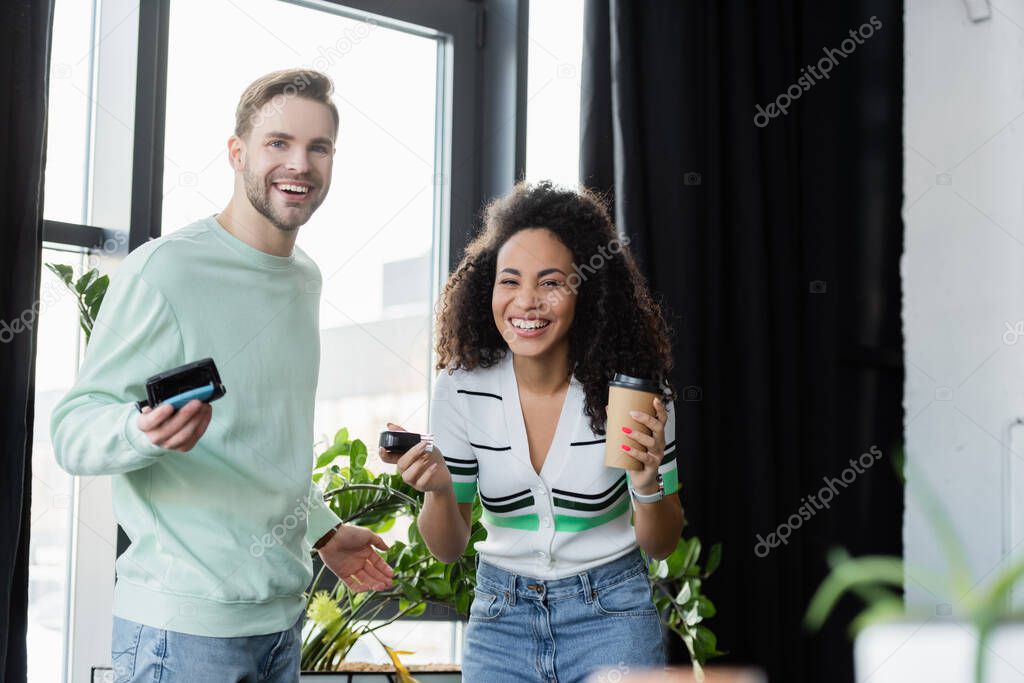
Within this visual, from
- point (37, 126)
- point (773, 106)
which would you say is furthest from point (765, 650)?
point (37, 126)

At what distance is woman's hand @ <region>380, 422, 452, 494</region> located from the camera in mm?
1374

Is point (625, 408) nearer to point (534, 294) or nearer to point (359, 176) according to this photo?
point (534, 294)

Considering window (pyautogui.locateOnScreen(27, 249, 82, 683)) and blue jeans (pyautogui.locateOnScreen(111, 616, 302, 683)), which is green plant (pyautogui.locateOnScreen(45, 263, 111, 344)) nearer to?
window (pyautogui.locateOnScreen(27, 249, 82, 683))

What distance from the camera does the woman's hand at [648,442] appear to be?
1.40 m

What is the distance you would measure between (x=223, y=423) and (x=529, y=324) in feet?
1.57

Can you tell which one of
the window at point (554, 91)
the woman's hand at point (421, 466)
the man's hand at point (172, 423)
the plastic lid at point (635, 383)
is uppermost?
the window at point (554, 91)

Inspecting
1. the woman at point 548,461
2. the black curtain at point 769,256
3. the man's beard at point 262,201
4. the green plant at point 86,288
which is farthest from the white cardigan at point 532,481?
the black curtain at point 769,256

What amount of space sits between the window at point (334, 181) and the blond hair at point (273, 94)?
0.60 metres

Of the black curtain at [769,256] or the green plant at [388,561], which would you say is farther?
the black curtain at [769,256]

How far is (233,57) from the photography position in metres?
2.12

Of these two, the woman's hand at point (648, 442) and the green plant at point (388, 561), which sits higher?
the woman's hand at point (648, 442)

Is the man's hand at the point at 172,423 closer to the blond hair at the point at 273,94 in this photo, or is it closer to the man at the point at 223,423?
the man at the point at 223,423

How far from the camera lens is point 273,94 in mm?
1400

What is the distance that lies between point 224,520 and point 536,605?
479 mm
